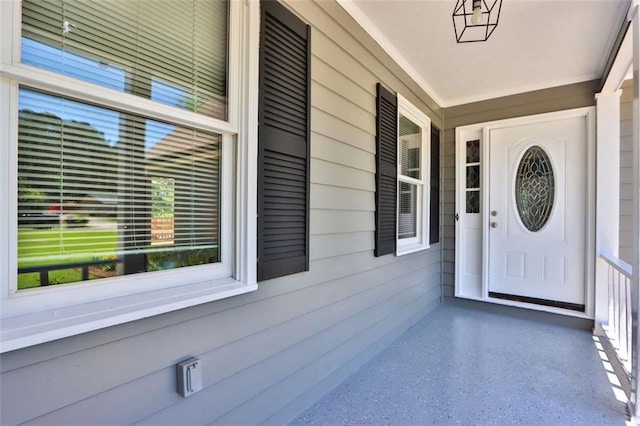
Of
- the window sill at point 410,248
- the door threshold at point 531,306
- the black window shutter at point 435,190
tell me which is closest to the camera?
the window sill at point 410,248

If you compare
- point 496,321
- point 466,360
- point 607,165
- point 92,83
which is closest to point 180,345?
point 92,83

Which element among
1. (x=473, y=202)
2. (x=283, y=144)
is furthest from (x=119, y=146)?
(x=473, y=202)

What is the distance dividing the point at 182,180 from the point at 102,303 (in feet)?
1.75

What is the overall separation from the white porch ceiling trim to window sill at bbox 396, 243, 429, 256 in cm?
171

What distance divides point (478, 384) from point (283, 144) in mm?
2050

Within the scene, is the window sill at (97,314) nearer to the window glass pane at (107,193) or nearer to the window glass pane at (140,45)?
the window glass pane at (107,193)

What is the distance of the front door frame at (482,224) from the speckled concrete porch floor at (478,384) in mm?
620

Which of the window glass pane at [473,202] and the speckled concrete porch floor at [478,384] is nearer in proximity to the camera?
the speckled concrete porch floor at [478,384]

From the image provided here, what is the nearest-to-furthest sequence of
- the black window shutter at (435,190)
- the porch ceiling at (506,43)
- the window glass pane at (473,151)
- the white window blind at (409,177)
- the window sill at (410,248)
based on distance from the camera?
the porch ceiling at (506,43)
the window sill at (410,248)
the white window blind at (409,177)
the black window shutter at (435,190)
the window glass pane at (473,151)

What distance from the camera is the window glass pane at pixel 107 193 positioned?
928 millimetres

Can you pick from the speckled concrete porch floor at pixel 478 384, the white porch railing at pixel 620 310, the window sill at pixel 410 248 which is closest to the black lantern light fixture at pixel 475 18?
the window sill at pixel 410 248

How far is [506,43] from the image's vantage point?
258cm

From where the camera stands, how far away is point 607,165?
2969 mm

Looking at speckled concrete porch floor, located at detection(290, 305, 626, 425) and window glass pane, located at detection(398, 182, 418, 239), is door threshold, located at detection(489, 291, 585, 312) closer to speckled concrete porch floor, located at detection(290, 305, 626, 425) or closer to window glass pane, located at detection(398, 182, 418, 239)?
speckled concrete porch floor, located at detection(290, 305, 626, 425)
